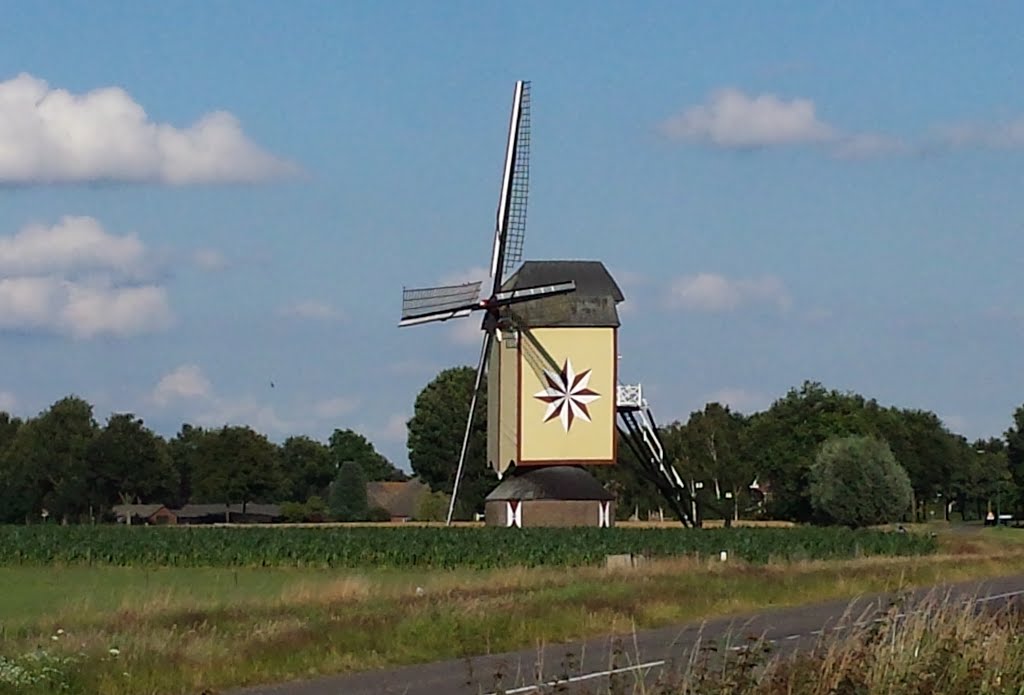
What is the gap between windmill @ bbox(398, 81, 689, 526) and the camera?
63.8 m

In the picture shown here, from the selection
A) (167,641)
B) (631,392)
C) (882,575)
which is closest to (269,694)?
(167,641)

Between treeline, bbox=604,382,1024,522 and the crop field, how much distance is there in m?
29.8

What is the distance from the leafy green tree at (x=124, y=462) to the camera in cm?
11519

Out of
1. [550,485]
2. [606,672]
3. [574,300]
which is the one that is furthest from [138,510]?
[606,672]

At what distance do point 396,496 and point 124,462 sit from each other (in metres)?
36.7

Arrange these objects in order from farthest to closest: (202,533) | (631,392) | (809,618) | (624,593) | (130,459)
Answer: (130,459)
(631,392)
(202,533)
(624,593)
(809,618)

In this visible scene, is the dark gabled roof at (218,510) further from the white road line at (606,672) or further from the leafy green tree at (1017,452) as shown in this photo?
the white road line at (606,672)

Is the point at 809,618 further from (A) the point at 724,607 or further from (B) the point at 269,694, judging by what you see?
(B) the point at 269,694

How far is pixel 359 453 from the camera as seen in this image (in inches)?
6969

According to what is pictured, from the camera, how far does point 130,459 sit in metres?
115

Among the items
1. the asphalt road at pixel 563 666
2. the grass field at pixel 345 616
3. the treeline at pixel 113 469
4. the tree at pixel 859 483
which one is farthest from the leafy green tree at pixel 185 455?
the asphalt road at pixel 563 666

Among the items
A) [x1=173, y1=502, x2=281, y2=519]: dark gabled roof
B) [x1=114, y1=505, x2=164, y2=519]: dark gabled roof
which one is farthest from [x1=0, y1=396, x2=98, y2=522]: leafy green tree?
[x1=173, y1=502, x2=281, y2=519]: dark gabled roof

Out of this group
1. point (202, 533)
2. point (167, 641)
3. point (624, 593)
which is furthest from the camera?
point (202, 533)

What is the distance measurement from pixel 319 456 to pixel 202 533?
334ft
